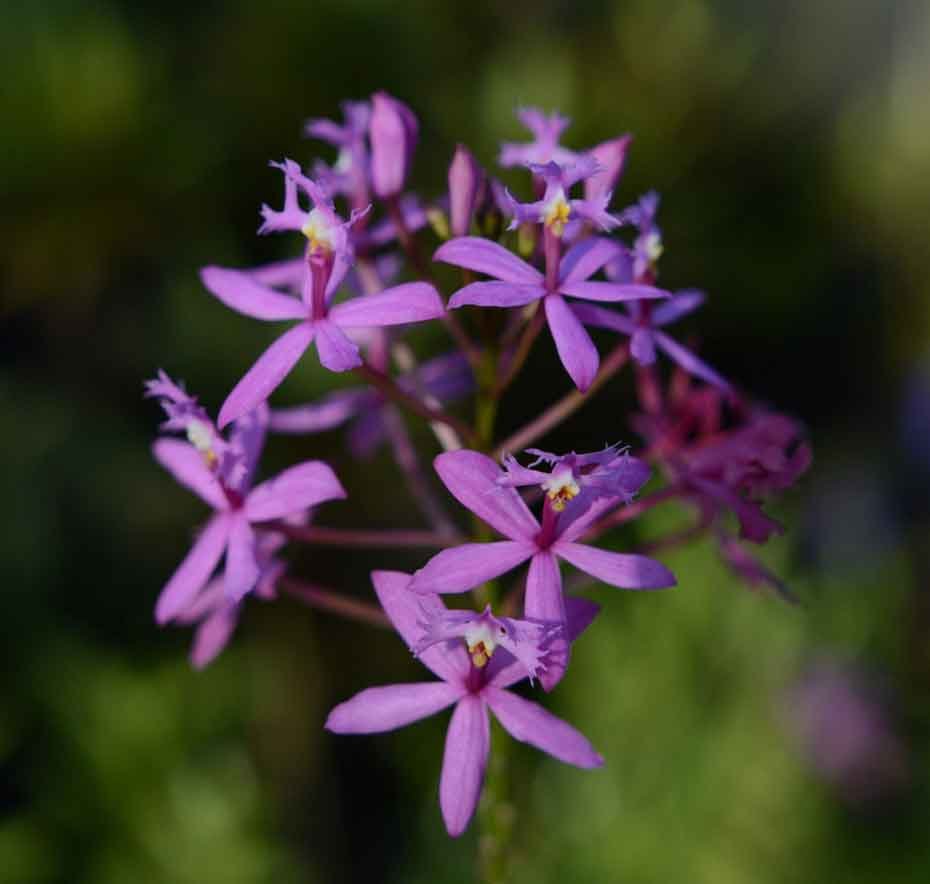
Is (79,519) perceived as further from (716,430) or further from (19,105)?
(716,430)

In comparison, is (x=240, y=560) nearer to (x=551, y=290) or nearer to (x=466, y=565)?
(x=466, y=565)

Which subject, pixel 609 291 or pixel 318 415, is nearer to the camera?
pixel 609 291

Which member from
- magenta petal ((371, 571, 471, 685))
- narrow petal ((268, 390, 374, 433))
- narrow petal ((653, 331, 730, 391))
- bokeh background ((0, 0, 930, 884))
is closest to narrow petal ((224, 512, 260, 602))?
magenta petal ((371, 571, 471, 685))

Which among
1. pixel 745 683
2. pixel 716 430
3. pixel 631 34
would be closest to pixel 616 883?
pixel 745 683

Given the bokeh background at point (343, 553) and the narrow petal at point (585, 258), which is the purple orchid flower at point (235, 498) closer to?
the narrow petal at point (585, 258)

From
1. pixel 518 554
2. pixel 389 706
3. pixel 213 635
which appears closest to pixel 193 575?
pixel 213 635

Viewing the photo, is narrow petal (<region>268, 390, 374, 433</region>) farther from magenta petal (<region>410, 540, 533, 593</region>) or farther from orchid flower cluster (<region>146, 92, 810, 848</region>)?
magenta petal (<region>410, 540, 533, 593</region>)

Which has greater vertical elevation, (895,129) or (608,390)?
(895,129)
